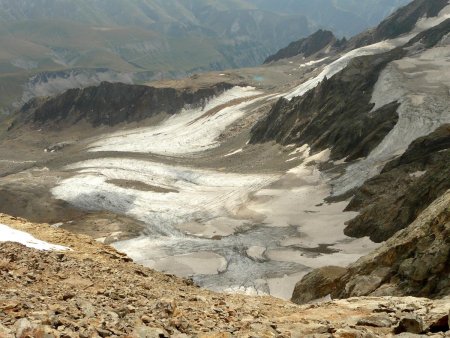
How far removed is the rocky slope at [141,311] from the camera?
12.7 m

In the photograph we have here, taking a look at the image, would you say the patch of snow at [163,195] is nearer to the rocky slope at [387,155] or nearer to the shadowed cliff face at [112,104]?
the rocky slope at [387,155]

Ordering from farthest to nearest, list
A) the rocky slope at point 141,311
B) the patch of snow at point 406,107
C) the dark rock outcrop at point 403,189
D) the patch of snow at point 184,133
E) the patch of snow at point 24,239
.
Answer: the patch of snow at point 184,133
the patch of snow at point 406,107
the dark rock outcrop at point 403,189
the patch of snow at point 24,239
the rocky slope at point 141,311

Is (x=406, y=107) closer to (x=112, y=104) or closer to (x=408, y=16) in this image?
(x=408, y=16)

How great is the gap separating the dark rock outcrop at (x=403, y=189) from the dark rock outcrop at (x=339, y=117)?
12.5 meters

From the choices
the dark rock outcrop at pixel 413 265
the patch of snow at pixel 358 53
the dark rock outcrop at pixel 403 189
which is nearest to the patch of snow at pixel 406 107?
the dark rock outcrop at pixel 403 189

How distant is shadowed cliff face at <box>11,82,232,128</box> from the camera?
541ft

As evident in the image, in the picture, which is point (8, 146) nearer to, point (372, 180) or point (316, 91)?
point (316, 91)

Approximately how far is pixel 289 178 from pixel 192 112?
84235mm

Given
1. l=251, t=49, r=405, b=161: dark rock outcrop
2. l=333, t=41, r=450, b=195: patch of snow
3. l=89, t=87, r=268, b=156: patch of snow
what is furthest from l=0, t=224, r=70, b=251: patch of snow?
l=89, t=87, r=268, b=156: patch of snow

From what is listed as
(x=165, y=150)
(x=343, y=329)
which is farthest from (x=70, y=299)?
(x=165, y=150)

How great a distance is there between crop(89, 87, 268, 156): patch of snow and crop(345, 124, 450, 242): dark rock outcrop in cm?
5781

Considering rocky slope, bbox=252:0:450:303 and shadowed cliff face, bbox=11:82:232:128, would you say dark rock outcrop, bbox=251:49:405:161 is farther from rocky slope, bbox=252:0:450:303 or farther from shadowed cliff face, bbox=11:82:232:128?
shadowed cliff face, bbox=11:82:232:128

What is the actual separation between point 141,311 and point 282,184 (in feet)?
205

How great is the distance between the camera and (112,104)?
17775cm
